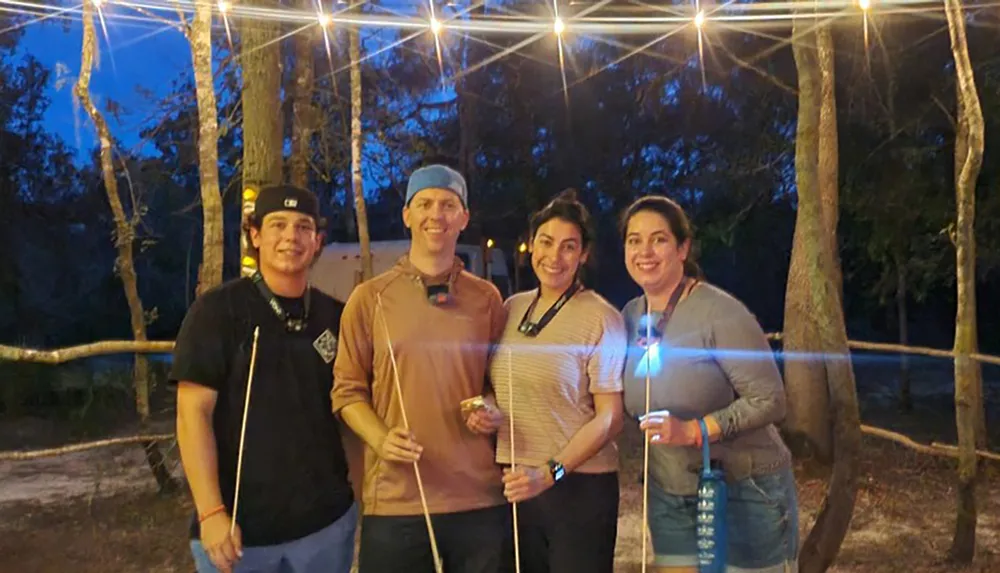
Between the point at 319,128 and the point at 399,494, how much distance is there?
16.5 feet

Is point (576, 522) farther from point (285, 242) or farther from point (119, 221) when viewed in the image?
point (119, 221)

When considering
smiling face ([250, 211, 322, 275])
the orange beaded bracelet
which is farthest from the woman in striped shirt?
the orange beaded bracelet

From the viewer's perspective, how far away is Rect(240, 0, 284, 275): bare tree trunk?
12.6ft

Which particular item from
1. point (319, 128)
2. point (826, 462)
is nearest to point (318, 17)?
point (319, 128)

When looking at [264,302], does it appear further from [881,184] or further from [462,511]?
[881,184]

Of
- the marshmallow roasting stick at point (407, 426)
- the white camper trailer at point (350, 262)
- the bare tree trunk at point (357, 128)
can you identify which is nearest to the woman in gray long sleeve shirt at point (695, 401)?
the marshmallow roasting stick at point (407, 426)

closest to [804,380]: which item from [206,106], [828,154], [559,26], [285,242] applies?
[828,154]

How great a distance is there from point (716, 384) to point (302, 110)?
4.17 metres

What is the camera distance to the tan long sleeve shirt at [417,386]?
209cm

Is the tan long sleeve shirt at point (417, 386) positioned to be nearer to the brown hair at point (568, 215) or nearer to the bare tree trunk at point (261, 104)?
the brown hair at point (568, 215)

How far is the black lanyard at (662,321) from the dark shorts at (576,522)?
37 centimetres

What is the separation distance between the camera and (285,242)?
2152mm

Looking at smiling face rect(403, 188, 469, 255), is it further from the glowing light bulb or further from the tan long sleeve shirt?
the glowing light bulb

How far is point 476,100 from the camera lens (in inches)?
575
